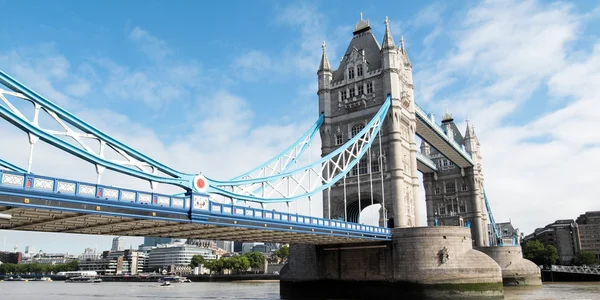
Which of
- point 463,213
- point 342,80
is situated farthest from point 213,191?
point 463,213

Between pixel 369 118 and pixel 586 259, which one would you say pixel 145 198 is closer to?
pixel 369 118

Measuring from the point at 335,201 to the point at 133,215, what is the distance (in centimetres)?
2615

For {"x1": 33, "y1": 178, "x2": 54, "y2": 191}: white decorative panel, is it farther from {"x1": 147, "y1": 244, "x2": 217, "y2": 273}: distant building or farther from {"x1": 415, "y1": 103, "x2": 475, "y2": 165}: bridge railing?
{"x1": 147, "y1": 244, "x2": 217, "y2": 273}: distant building

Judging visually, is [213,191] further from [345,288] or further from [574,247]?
[574,247]

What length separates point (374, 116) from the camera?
42688mm

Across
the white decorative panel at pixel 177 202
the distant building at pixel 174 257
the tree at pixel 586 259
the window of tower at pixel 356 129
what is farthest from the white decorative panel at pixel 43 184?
the distant building at pixel 174 257

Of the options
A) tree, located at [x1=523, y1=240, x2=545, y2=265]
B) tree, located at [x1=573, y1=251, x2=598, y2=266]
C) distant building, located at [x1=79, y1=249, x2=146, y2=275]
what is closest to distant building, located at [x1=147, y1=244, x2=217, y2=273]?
→ distant building, located at [x1=79, y1=249, x2=146, y2=275]

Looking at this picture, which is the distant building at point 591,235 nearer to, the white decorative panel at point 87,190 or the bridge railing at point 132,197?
the bridge railing at point 132,197

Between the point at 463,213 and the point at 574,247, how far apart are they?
223 ft

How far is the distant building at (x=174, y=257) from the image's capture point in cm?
15688

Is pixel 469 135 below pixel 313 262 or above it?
above

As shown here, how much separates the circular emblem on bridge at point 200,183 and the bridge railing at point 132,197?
59 centimetres

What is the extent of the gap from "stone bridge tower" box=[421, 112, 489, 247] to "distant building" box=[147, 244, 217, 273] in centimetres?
9890

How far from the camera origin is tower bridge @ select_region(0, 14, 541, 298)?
1875 cm
